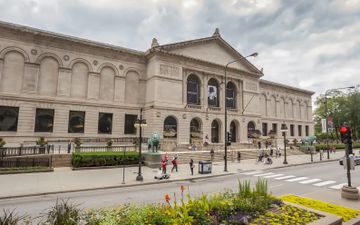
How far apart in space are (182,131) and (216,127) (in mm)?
8881

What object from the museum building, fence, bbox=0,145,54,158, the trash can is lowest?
the trash can

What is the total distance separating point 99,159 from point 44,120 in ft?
44.5

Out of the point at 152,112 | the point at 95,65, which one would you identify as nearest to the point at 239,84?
the point at 152,112

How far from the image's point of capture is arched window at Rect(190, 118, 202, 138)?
129 feet

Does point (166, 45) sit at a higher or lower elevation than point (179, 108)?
higher

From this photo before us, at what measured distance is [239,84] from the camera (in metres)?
46.6

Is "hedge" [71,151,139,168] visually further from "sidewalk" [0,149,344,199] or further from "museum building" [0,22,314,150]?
"museum building" [0,22,314,150]

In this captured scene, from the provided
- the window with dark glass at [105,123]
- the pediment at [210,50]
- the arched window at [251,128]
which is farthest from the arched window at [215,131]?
the window with dark glass at [105,123]

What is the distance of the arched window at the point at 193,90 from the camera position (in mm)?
40469

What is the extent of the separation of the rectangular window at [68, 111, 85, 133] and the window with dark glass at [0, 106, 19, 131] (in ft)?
20.9

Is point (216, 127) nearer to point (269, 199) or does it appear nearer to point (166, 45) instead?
point (166, 45)

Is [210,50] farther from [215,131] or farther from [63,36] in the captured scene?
[63,36]

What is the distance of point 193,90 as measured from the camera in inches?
1618

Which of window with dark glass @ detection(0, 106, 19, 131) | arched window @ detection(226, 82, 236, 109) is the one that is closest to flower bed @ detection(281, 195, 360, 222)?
window with dark glass @ detection(0, 106, 19, 131)
